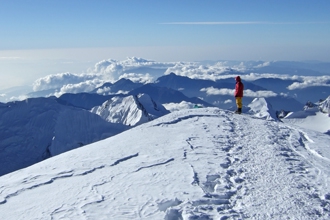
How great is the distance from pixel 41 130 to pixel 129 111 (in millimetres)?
25667

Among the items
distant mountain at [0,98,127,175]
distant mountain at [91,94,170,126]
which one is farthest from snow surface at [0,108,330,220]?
distant mountain at [91,94,170,126]

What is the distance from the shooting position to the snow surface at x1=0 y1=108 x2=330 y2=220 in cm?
853

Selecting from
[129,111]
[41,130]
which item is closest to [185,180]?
[41,130]

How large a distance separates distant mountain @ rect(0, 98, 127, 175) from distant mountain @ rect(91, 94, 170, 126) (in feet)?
→ 31.0

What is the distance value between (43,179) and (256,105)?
10035 cm

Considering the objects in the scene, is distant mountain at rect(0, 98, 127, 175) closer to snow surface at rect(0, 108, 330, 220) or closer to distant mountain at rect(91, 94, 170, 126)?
distant mountain at rect(91, 94, 170, 126)

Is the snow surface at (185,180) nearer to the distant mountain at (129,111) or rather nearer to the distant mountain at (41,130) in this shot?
the distant mountain at (41,130)

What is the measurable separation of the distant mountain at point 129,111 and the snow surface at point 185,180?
62856mm

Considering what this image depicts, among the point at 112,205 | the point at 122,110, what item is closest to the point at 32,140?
the point at 122,110

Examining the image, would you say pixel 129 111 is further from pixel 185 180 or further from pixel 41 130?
pixel 185 180

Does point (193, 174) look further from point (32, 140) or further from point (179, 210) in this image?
point (32, 140)

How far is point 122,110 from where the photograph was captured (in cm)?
9075

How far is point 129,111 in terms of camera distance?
88.5 meters

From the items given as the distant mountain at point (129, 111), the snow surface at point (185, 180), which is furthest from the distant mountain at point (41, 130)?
the snow surface at point (185, 180)
